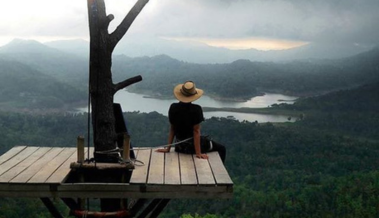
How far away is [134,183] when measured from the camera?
120 inches

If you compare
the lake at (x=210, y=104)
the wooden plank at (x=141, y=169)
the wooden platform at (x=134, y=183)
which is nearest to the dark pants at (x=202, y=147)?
the wooden plank at (x=141, y=169)

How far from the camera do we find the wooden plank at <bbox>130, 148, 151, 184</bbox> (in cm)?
311

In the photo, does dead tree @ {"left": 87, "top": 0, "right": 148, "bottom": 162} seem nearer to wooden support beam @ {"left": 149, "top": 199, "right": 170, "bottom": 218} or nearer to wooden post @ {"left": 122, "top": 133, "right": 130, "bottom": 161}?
wooden post @ {"left": 122, "top": 133, "right": 130, "bottom": 161}

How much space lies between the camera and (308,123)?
7656cm

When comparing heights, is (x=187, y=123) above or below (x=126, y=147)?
above

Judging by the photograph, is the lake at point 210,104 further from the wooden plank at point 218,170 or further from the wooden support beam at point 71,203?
the wooden support beam at point 71,203

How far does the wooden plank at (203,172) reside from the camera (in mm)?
3107

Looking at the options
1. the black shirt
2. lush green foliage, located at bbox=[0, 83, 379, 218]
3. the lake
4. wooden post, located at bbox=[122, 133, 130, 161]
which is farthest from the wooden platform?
the lake

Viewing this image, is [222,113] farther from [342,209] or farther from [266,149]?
[342,209]

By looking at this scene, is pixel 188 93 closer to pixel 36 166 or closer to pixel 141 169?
pixel 141 169

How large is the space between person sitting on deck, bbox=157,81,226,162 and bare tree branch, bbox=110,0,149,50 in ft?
2.99

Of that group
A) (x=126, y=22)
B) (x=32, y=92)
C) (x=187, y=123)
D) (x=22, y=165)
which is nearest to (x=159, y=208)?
(x=187, y=123)

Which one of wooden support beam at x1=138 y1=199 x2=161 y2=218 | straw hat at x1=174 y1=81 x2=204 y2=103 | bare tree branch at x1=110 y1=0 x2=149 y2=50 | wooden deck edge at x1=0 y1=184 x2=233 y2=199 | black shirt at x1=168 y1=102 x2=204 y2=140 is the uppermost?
bare tree branch at x1=110 y1=0 x2=149 y2=50

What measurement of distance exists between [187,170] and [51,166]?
1.06m
